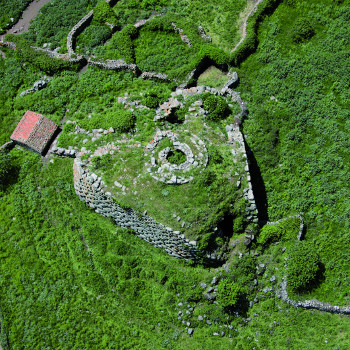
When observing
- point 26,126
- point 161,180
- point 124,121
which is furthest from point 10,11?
point 161,180

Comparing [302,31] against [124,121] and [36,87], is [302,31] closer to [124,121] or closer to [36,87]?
[124,121]

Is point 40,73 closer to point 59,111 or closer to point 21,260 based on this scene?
point 59,111

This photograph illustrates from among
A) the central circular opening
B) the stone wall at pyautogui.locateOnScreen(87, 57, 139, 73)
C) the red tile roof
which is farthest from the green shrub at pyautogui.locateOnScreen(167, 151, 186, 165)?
the red tile roof

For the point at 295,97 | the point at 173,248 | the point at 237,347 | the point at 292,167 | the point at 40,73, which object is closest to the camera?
the point at 237,347

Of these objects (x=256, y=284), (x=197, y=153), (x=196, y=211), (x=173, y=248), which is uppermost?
(x=197, y=153)

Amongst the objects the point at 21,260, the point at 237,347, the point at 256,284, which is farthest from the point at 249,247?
the point at 21,260

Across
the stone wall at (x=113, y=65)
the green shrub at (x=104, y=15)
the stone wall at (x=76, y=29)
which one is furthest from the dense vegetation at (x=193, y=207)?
the stone wall at (x=76, y=29)
